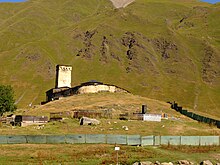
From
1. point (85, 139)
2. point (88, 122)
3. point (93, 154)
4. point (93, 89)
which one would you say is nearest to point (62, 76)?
point (93, 89)

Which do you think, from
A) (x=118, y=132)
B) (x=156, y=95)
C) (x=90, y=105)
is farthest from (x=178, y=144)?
(x=156, y=95)

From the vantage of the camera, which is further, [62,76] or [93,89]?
[62,76]

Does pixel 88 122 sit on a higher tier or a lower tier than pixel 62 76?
lower

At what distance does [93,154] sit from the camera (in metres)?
33.7

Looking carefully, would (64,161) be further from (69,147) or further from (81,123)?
(81,123)

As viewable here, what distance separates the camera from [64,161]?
30922mm

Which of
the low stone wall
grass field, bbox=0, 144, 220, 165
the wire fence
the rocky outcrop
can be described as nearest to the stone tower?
the low stone wall

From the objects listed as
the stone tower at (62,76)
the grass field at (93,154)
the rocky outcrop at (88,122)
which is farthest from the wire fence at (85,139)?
the stone tower at (62,76)

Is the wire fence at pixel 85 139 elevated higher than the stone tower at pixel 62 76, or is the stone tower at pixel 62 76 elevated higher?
the stone tower at pixel 62 76

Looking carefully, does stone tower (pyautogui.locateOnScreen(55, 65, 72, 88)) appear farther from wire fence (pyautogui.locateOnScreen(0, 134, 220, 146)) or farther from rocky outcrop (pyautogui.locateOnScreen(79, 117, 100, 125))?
wire fence (pyautogui.locateOnScreen(0, 134, 220, 146))

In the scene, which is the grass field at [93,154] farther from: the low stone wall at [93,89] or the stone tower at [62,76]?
the stone tower at [62,76]

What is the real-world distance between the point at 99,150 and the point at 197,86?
168 metres

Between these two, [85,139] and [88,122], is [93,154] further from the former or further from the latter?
[88,122]

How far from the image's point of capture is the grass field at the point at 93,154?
31181 millimetres
